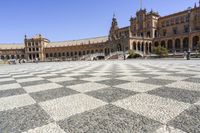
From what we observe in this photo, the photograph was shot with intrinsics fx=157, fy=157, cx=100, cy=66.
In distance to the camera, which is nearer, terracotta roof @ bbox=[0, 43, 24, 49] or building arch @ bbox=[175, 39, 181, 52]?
building arch @ bbox=[175, 39, 181, 52]

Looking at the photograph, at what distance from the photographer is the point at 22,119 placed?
182cm

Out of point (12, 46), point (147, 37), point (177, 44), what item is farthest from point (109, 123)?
point (12, 46)

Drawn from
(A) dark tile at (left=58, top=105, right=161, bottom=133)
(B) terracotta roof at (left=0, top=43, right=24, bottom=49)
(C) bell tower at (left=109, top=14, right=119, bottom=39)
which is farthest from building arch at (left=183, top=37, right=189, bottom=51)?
(B) terracotta roof at (left=0, top=43, right=24, bottom=49)

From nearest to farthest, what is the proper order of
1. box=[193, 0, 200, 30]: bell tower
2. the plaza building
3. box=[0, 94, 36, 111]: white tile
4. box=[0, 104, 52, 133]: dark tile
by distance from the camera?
box=[0, 104, 52, 133]: dark tile
box=[0, 94, 36, 111]: white tile
the plaza building
box=[193, 0, 200, 30]: bell tower

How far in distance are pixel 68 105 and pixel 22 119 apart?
2.02 feet

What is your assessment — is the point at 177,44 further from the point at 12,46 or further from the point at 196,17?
the point at 12,46

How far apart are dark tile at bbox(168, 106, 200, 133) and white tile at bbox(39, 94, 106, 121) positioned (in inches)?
39.1

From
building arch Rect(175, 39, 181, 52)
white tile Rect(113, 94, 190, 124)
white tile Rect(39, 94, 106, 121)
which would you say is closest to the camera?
white tile Rect(113, 94, 190, 124)

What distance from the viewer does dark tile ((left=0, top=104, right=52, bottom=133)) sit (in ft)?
5.29

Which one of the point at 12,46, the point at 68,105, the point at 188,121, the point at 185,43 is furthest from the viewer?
the point at 12,46

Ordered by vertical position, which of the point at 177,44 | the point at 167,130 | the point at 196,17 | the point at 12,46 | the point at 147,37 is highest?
the point at 196,17

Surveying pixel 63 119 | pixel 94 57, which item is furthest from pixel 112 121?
pixel 94 57

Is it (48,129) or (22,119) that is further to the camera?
(22,119)

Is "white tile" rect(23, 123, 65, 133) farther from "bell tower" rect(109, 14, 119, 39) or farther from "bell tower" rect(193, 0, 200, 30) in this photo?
"bell tower" rect(109, 14, 119, 39)
